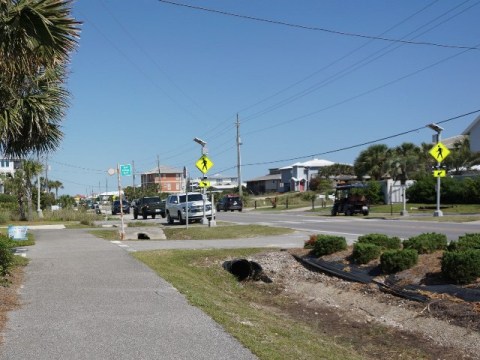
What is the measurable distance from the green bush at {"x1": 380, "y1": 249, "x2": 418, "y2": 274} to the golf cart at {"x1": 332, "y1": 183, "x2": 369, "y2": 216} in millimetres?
29804

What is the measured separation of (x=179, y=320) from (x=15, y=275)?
4844 mm

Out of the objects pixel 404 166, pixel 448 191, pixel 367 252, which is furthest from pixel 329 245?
pixel 404 166

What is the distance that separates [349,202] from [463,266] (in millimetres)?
31914

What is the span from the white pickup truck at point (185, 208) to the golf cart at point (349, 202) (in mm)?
11124

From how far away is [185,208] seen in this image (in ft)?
106

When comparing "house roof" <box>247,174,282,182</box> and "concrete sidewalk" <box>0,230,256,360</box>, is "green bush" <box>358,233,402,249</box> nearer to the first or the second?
"concrete sidewalk" <box>0,230,256,360</box>

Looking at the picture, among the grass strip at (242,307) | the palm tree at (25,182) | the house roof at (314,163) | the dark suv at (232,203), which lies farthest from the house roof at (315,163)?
the grass strip at (242,307)

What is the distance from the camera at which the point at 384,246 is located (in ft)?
39.9

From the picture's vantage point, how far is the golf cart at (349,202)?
131 feet

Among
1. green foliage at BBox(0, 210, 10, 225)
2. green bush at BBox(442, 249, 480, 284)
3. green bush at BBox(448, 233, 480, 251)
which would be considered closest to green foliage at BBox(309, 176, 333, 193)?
green foliage at BBox(0, 210, 10, 225)

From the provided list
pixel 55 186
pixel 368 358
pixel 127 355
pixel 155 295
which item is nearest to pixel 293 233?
pixel 155 295

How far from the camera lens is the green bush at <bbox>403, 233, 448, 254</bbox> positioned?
1098cm

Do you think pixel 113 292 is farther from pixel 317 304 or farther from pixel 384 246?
pixel 384 246

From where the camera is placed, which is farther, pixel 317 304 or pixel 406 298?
pixel 317 304
